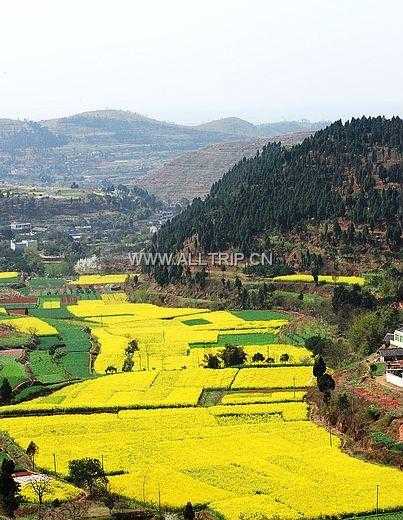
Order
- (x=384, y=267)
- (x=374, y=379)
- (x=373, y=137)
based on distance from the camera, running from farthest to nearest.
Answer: (x=373, y=137)
(x=384, y=267)
(x=374, y=379)

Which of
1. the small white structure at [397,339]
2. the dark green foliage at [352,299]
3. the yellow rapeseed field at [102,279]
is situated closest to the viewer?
the small white structure at [397,339]

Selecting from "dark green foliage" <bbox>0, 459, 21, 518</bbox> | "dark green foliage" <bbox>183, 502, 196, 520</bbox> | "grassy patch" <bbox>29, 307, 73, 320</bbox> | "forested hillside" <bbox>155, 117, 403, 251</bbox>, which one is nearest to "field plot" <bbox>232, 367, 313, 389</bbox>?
"dark green foliage" <bbox>0, 459, 21, 518</bbox>

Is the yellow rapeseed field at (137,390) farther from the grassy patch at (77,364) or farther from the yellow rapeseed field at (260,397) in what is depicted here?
the grassy patch at (77,364)

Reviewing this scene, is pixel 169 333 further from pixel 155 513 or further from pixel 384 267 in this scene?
pixel 155 513

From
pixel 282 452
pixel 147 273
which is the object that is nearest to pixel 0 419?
pixel 282 452

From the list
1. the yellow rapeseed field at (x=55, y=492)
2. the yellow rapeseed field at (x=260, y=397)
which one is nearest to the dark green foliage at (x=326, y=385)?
the yellow rapeseed field at (x=260, y=397)

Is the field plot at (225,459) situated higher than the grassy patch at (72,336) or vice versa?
the grassy patch at (72,336)
